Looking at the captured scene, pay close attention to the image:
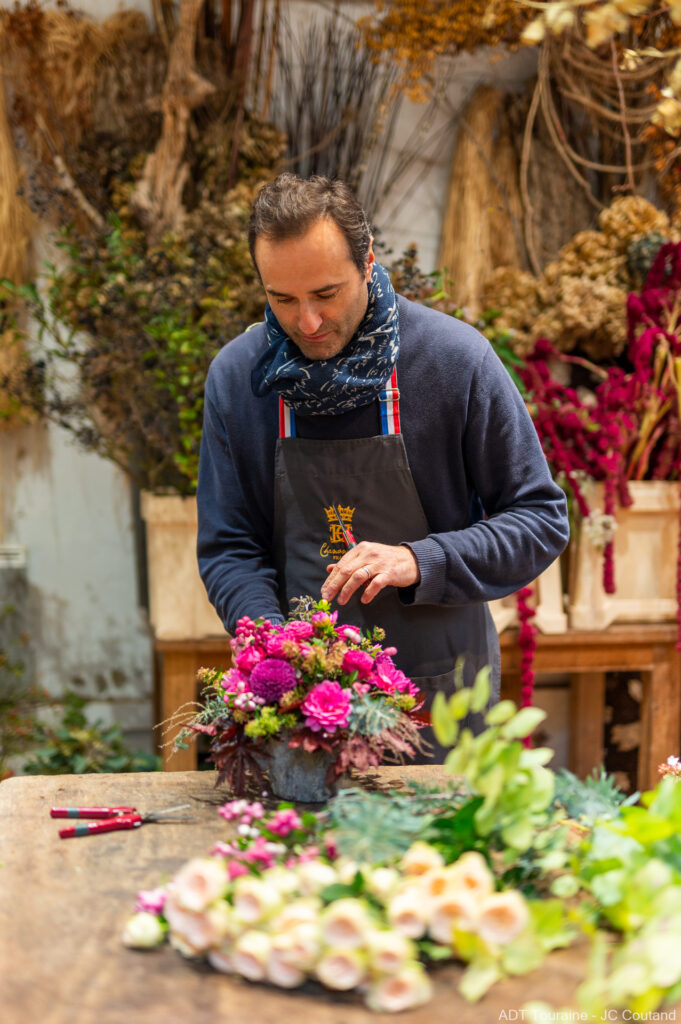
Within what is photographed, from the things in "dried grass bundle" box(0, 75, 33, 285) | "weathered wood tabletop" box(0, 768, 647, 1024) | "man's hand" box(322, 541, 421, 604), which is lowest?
"weathered wood tabletop" box(0, 768, 647, 1024)

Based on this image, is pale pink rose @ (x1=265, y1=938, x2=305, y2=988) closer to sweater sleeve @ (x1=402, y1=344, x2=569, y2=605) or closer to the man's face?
sweater sleeve @ (x1=402, y1=344, x2=569, y2=605)

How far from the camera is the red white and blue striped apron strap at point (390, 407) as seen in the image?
1.84 metres

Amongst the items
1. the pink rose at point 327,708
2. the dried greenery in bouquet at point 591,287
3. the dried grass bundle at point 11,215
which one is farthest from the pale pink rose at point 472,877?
the dried grass bundle at point 11,215

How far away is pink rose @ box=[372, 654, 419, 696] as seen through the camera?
1.30m

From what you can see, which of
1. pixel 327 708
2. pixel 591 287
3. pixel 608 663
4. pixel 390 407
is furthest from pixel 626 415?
pixel 327 708

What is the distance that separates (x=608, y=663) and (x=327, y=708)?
2.08 metres

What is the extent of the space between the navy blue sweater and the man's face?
0.70 feet

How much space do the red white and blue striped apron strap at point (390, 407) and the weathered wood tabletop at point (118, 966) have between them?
88 cm

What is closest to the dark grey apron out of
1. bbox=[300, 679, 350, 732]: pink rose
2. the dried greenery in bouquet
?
bbox=[300, 679, 350, 732]: pink rose

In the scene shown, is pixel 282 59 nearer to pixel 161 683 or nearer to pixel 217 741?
pixel 161 683

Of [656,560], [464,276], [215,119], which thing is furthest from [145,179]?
[656,560]

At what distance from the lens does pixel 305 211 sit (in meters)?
→ 1.54

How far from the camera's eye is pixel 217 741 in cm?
131

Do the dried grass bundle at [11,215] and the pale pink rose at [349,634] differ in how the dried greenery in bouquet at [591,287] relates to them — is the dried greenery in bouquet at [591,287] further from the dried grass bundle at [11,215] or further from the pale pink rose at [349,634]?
the pale pink rose at [349,634]
